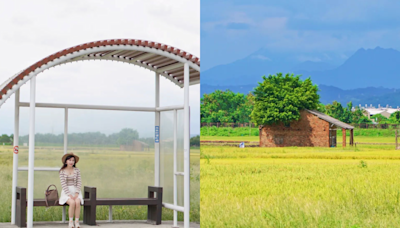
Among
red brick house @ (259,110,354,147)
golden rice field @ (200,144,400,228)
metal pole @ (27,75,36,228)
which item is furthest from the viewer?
red brick house @ (259,110,354,147)

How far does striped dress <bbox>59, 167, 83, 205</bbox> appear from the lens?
26.1ft

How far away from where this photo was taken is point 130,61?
8883 mm

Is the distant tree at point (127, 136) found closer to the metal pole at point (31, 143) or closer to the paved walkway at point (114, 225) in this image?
the paved walkway at point (114, 225)

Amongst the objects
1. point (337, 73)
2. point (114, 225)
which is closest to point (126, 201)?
point (114, 225)

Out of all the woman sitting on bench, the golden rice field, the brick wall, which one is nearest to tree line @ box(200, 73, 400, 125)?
the brick wall

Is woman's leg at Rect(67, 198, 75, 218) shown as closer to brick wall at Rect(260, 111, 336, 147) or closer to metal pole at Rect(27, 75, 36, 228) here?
metal pole at Rect(27, 75, 36, 228)

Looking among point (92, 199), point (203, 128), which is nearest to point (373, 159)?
point (203, 128)

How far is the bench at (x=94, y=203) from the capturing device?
784cm

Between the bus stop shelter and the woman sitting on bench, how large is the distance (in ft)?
1.88

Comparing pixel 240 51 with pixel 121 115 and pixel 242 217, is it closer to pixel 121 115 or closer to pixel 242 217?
pixel 242 217

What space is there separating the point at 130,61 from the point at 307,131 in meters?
6.36

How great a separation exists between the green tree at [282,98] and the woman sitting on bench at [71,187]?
24.2 feet

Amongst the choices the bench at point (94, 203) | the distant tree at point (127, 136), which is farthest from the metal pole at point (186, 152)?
the distant tree at point (127, 136)

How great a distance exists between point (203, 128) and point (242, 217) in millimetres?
4463
